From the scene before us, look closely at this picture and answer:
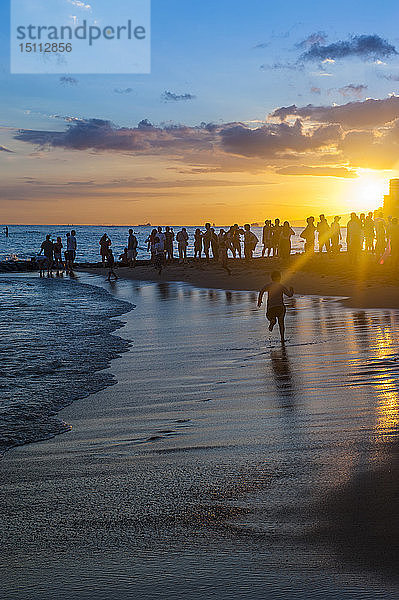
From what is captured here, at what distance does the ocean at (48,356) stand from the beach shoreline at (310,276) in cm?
596

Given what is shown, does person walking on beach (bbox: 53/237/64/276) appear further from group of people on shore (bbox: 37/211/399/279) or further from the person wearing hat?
the person wearing hat

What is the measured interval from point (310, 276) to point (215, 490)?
67.1 ft

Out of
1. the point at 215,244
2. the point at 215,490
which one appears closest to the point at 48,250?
the point at 215,244

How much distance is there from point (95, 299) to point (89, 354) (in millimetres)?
10760

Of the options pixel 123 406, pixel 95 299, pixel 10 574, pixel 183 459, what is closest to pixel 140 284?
pixel 95 299

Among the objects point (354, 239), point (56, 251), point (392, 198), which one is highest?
point (392, 198)

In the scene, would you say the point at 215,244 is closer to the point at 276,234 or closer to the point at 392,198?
the point at 276,234

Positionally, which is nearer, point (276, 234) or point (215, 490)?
point (215, 490)

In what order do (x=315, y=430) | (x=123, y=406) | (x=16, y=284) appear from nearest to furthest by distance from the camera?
(x=315, y=430) → (x=123, y=406) → (x=16, y=284)

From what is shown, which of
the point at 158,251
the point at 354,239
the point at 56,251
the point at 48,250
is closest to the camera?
the point at 354,239

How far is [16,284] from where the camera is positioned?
95.7 feet

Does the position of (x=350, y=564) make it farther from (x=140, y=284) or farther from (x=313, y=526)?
(x=140, y=284)

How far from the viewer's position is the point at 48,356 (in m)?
10.6

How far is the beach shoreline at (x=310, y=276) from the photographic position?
18.6 m
